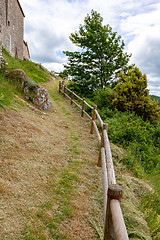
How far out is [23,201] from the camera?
2551mm

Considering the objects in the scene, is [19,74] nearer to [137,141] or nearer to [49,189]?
[137,141]

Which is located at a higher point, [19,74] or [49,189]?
[19,74]

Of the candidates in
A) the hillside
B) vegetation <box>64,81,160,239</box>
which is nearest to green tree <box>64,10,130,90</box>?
vegetation <box>64,81,160,239</box>

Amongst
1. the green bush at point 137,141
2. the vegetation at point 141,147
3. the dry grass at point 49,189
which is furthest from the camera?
the green bush at point 137,141

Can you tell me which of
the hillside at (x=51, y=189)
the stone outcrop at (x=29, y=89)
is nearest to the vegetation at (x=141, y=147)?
the hillside at (x=51, y=189)

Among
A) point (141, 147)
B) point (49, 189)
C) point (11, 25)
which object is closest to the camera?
point (49, 189)

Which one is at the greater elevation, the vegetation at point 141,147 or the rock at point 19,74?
the rock at point 19,74

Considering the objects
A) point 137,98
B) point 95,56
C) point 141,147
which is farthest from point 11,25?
point 141,147

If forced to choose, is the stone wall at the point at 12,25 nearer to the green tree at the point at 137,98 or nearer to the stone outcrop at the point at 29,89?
the stone outcrop at the point at 29,89

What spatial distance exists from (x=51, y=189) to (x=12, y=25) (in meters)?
20.9

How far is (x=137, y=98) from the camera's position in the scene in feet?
30.7

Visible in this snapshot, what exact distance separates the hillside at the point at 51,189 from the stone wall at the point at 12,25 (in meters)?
14.3

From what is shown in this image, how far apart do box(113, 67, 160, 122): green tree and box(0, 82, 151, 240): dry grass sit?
5.12m

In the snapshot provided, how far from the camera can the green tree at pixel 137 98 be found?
9227 mm
